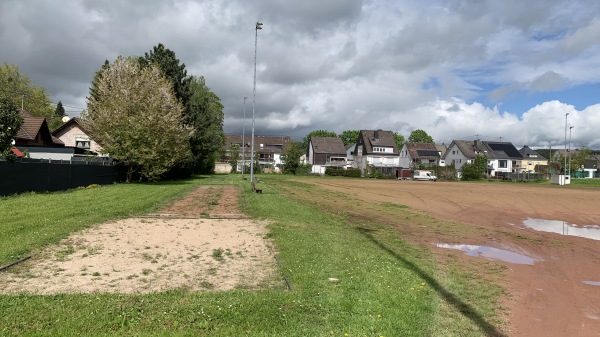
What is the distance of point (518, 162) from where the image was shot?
351 feet

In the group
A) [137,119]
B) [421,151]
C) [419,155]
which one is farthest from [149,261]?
[421,151]

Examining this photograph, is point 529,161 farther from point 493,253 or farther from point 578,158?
point 493,253

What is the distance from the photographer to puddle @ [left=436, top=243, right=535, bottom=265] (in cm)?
1050

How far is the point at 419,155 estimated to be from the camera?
367ft

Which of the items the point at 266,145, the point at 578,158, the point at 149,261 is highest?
the point at 266,145

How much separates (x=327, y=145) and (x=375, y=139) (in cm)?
1299

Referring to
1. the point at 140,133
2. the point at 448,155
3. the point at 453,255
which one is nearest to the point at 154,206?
the point at 453,255

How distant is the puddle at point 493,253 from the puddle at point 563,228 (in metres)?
5.88

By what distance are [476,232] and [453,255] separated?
543cm

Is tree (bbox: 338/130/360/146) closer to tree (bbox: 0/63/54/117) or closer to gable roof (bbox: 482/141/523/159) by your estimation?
gable roof (bbox: 482/141/523/159)

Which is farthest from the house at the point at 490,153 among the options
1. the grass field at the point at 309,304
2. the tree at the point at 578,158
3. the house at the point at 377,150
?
the grass field at the point at 309,304

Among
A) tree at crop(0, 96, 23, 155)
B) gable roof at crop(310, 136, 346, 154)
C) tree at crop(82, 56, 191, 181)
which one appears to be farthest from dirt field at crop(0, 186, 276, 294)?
gable roof at crop(310, 136, 346, 154)

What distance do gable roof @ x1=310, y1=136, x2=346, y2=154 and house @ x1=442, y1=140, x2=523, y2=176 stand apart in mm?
28200

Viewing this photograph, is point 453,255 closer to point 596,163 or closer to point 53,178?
point 53,178
